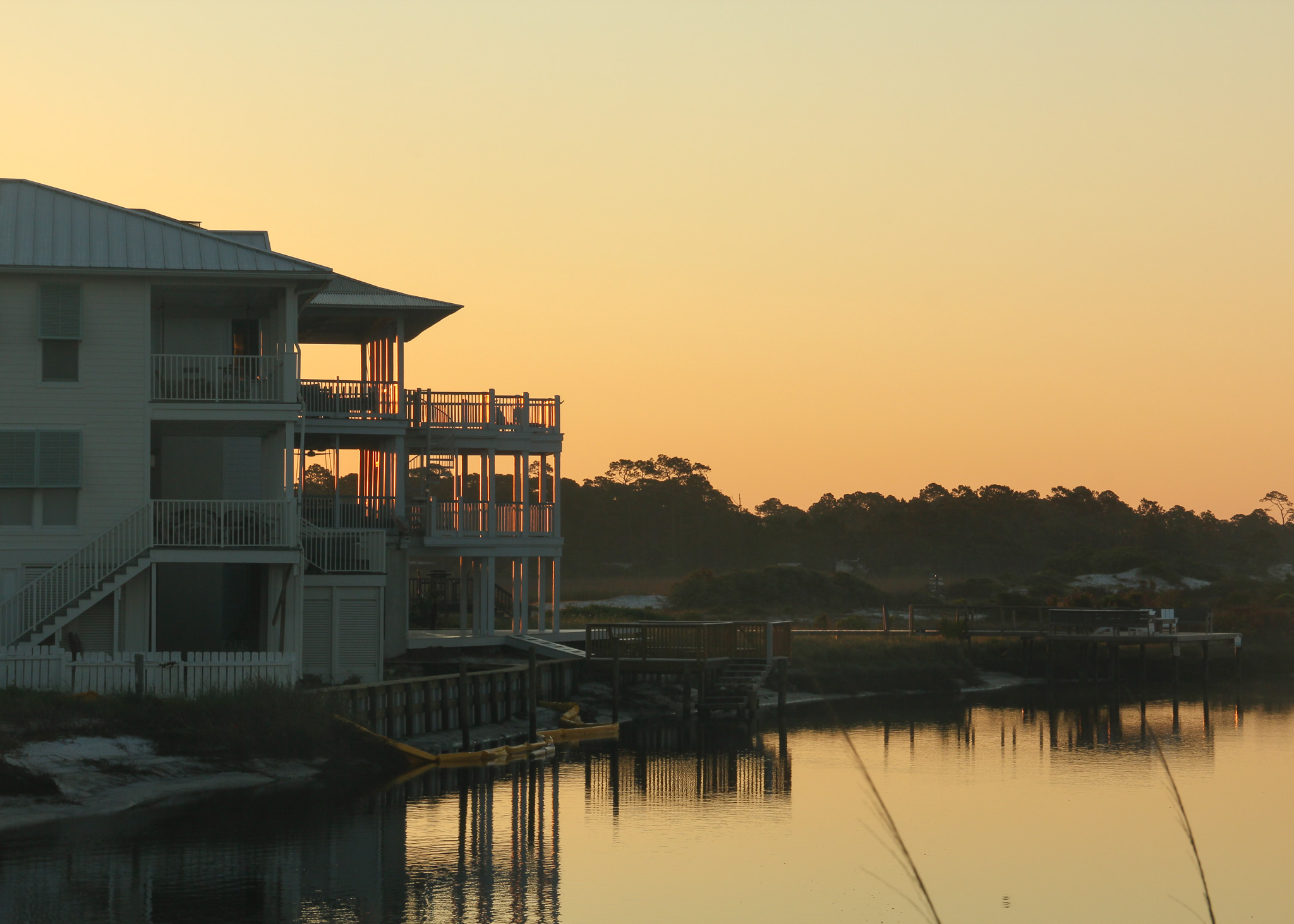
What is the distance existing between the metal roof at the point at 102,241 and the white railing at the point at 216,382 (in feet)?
6.47

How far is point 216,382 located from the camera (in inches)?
1253

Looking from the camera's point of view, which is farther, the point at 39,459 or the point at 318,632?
the point at 318,632

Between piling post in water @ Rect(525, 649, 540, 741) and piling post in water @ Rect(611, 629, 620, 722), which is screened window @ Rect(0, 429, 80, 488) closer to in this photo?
piling post in water @ Rect(525, 649, 540, 741)

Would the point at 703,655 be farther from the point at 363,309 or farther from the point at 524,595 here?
the point at 363,309

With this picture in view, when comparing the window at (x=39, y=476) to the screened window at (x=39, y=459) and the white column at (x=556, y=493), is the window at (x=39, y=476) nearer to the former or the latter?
the screened window at (x=39, y=459)

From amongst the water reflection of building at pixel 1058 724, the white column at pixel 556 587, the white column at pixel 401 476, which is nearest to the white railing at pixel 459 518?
the white column at pixel 401 476

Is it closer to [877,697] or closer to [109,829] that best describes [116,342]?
[109,829]

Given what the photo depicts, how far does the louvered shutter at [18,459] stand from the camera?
31047mm

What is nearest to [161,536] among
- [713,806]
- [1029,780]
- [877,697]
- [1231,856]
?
[713,806]

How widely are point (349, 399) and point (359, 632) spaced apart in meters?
7.41

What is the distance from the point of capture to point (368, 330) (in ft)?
140

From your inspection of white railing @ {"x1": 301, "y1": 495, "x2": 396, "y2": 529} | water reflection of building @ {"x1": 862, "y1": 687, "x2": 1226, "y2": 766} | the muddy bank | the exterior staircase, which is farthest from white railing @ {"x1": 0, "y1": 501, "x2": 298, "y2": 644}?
water reflection of building @ {"x1": 862, "y1": 687, "x2": 1226, "y2": 766}

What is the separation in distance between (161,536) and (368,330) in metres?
12.9

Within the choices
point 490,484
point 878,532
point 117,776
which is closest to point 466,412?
point 490,484
